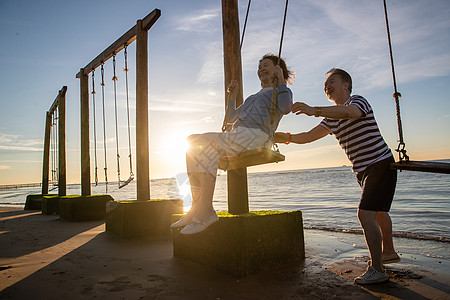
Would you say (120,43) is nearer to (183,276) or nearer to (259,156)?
(259,156)

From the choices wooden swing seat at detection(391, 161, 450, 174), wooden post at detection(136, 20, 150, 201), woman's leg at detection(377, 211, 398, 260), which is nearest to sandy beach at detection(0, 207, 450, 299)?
woman's leg at detection(377, 211, 398, 260)

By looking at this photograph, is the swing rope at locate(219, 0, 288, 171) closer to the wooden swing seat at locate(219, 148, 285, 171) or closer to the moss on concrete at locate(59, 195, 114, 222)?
the wooden swing seat at locate(219, 148, 285, 171)

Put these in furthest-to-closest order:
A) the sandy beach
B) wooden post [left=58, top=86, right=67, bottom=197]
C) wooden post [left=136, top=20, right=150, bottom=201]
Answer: wooden post [left=58, top=86, right=67, bottom=197]
wooden post [left=136, top=20, right=150, bottom=201]
the sandy beach

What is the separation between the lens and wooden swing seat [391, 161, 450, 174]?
2698 millimetres

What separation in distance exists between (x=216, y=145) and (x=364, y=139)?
58.1 inches

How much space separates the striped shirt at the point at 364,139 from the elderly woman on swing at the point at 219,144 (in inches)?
26.6

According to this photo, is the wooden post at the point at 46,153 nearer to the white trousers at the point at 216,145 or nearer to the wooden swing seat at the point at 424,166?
the white trousers at the point at 216,145

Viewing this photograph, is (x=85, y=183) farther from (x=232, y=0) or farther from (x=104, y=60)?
(x=232, y=0)

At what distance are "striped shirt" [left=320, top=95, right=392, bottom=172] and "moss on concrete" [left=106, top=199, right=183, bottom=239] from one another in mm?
4075

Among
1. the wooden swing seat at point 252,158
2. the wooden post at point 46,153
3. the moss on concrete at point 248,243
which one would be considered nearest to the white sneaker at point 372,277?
the moss on concrete at point 248,243

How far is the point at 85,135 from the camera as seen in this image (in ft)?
32.5

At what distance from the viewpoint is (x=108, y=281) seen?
10.7 ft

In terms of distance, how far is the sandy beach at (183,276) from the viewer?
112 inches

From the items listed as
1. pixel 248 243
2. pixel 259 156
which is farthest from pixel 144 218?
pixel 259 156
